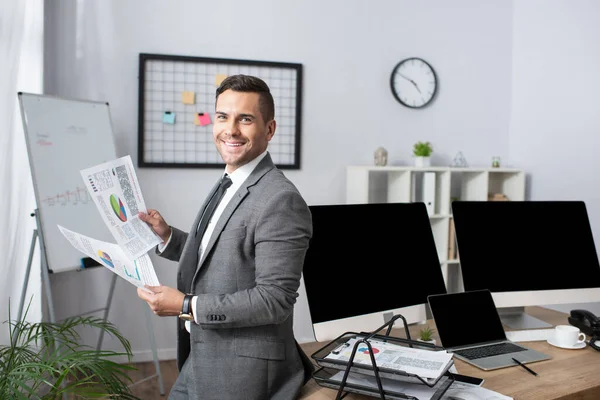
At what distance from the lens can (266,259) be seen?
130cm

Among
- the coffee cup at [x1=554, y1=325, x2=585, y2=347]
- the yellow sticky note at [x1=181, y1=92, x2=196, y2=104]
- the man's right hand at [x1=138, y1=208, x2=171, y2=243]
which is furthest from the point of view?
the yellow sticky note at [x1=181, y1=92, x2=196, y2=104]

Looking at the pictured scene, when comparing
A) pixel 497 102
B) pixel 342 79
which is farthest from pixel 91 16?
pixel 497 102

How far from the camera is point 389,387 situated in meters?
1.35

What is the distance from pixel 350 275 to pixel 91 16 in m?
2.66

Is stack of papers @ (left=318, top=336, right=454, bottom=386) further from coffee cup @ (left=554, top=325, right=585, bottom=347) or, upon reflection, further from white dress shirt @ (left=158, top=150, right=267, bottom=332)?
coffee cup @ (left=554, top=325, right=585, bottom=347)

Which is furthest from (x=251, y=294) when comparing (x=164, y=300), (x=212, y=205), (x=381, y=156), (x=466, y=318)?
(x=381, y=156)

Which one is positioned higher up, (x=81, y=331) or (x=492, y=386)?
(x=492, y=386)

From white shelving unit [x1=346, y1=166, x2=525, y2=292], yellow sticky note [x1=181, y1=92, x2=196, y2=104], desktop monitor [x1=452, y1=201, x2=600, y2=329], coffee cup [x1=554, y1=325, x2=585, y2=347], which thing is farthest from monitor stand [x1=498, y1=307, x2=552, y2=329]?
yellow sticky note [x1=181, y1=92, x2=196, y2=104]

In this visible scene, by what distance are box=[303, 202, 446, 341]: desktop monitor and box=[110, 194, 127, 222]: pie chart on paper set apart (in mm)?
514

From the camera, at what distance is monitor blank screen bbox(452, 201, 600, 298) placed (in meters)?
2.03

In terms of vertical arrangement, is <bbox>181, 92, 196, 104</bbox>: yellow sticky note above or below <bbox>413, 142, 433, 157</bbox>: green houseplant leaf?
above

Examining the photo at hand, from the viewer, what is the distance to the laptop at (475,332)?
174 cm

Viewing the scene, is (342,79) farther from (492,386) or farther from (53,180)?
(492,386)

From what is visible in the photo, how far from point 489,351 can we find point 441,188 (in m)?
2.25
